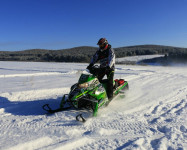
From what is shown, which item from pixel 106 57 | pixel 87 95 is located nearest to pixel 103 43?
pixel 106 57

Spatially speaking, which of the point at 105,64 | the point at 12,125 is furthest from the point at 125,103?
the point at 12,125

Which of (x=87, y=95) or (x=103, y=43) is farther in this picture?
(x=103, y=43)

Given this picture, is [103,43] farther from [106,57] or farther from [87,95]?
[87,95]

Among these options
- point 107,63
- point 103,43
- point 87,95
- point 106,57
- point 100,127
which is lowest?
point 100,127

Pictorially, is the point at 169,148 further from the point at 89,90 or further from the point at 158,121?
the point at 89,90

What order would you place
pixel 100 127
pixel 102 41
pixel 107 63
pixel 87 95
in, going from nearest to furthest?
1. pixel 100 127
2. pixel 87 95
3. pixel 102 41
4. pixel 107 63

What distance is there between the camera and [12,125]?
145 inches

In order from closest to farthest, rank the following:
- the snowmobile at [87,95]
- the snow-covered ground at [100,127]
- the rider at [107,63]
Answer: the snow-covered ground at [100,127]
the snowmobile at [87,95]
the rider at [107,63]

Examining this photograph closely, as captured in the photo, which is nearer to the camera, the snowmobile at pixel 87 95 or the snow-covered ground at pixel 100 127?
the snow-covered ground at pixel 100 127

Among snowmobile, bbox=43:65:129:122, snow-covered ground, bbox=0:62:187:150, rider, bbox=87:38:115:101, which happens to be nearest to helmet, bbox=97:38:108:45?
rider, bbox=87:38:115:101

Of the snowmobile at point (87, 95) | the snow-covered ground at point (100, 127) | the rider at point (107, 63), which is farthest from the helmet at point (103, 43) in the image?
the snow-covered ground at point (100, 127)

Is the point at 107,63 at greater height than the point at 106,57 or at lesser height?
lesser

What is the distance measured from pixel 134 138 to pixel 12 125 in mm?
2591

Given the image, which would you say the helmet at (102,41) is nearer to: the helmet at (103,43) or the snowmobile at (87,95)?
the helmet at (103,43)
